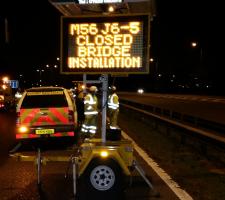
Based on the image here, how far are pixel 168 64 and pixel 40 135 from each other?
10821cm

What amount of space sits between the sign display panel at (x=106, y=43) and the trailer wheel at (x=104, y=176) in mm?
1528

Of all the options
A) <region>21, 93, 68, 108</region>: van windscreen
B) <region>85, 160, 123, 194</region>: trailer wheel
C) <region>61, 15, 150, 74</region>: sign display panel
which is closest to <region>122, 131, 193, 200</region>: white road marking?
<region>85, 160, 123, 194</region>: trailer wheel

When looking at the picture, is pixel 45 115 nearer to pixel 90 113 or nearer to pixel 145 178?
pixel 90 113

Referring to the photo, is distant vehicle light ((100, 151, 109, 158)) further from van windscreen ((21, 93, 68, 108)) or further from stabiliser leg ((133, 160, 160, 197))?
van windscreen ((21, 93, 68, 108))

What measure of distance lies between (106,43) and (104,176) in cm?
219

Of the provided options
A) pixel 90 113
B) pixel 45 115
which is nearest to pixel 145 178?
pixel 45 115

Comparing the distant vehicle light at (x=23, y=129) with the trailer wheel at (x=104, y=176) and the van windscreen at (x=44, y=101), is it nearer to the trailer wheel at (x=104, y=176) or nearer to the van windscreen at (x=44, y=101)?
the van windscreen at (x=44, y=101)

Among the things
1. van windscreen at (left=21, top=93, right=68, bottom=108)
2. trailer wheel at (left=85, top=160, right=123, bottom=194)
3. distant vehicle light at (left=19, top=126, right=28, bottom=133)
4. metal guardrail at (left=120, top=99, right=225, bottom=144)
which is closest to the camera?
trailer wheel at (left=85, top=160, right=123, bottom=194)

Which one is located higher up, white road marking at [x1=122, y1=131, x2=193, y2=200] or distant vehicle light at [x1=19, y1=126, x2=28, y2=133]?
distant vehicle light at [x1=19, y1=126, x2=28, y2=133]

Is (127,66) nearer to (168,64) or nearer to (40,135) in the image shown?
(40,135)

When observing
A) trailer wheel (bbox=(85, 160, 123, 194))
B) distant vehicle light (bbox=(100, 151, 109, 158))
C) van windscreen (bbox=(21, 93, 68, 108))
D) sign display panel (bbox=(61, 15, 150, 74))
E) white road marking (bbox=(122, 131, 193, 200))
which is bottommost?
white road marking (bbox=(122, 131, 193, 200))

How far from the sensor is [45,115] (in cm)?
1409

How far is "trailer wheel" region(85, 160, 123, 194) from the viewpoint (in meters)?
8.25

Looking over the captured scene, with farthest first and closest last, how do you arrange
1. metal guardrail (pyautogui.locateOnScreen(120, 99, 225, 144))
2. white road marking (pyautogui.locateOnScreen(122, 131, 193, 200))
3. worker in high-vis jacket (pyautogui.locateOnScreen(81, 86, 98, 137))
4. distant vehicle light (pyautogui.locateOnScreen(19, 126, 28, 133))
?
worker in high-vis jacket (pyautogui.locateOnScreen(81, 86, 98, 137)), distant vehicle light (pyautogui.locateOnScreen(19, 126, 28, 133)), metal guardrail (pyautogui.locateOnScreen(120, 99, 225, 144)), white road marking (pyautogui.locateOnScreen(122, 131, 193, 200))
